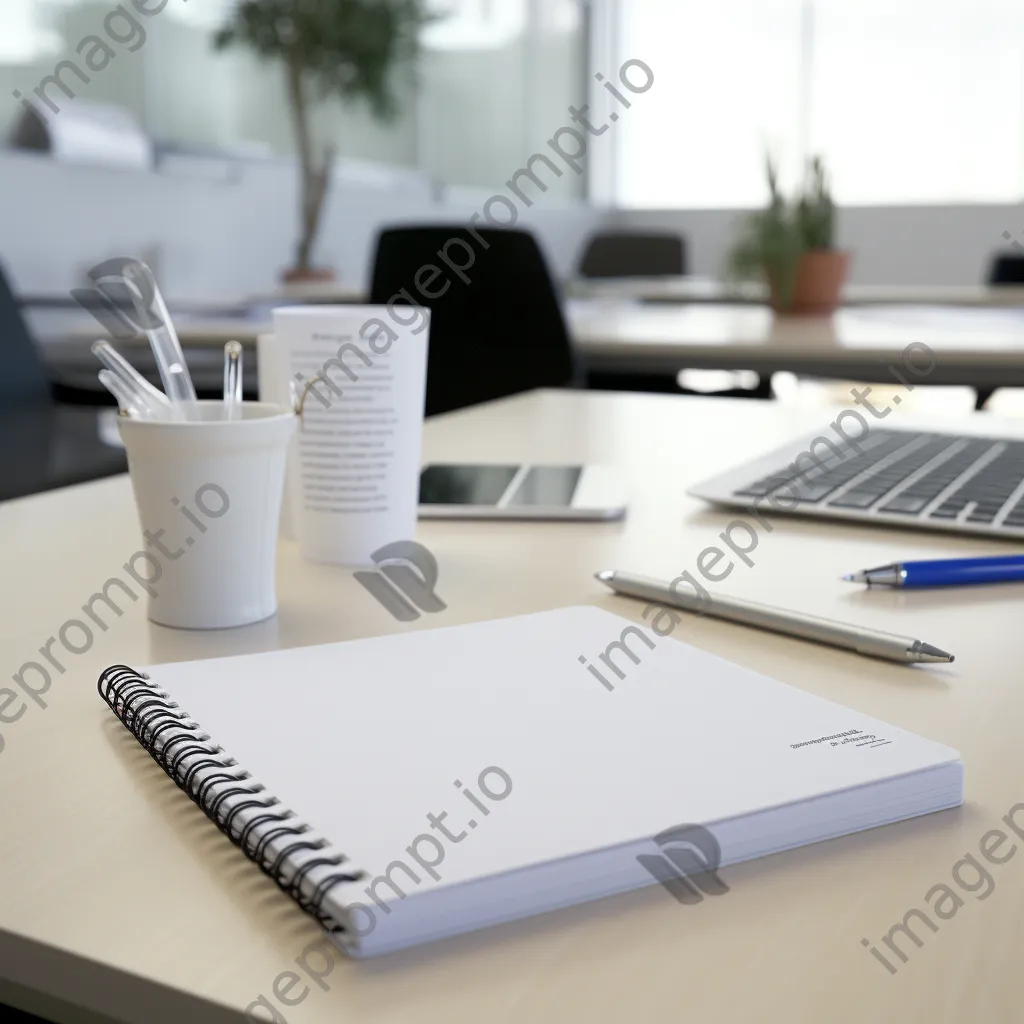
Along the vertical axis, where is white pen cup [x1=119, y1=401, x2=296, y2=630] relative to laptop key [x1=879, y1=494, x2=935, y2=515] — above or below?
above

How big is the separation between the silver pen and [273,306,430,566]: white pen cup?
0.44 feet

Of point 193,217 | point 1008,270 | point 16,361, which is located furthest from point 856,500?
point 1008,270

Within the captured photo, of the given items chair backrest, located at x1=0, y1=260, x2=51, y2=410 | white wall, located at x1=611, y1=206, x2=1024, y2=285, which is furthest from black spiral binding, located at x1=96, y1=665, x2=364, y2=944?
white wall, located at x1=611, y1=206, x2=1024, y2=285

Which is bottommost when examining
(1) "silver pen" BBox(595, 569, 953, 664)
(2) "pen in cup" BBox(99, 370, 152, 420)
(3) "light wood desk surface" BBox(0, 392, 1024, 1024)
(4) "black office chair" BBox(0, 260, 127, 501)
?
(4) "black office chair" BBox(0, 260, 127, 501)

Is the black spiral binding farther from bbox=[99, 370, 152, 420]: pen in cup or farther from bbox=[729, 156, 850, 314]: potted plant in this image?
bbox=[729, 156, 850, 314]: potted plant

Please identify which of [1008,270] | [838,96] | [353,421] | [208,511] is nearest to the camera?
[208,511]

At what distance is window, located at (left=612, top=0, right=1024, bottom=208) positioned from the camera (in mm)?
5801

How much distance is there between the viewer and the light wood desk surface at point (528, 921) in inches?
12.4

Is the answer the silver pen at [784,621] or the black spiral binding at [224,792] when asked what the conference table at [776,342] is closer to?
the silver pen at [784,621]

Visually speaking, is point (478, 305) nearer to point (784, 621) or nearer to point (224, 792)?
point (784, 621)

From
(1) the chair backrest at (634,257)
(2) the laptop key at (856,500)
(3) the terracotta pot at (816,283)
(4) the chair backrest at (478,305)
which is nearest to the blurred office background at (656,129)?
(1) the chair backrest at (634,257)

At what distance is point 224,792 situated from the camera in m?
0.39

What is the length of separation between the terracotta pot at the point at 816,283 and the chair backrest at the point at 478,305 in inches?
A: 26.0

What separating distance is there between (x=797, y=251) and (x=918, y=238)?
13.1 feet
